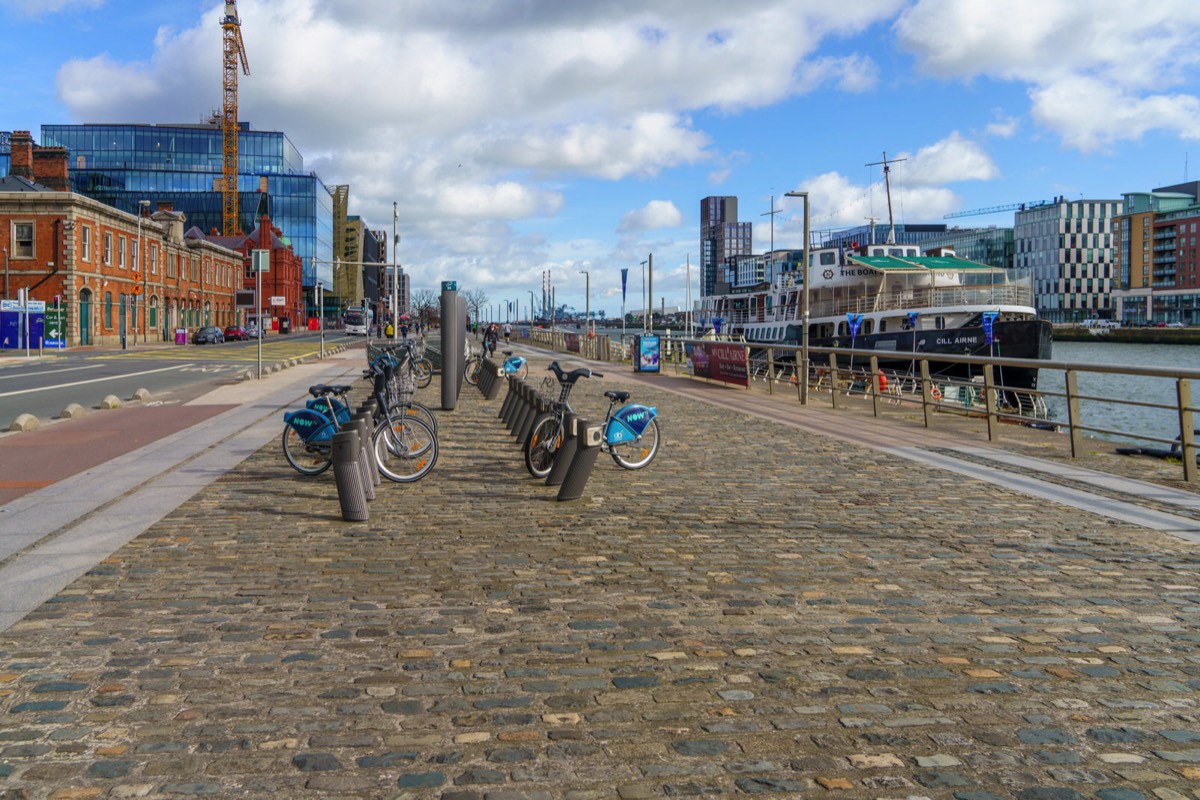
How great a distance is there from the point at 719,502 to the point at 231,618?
5.15m

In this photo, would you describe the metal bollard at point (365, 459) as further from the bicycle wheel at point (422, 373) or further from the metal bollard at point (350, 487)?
the bicycle wheel at point (422, 373)

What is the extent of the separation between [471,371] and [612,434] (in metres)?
18.1

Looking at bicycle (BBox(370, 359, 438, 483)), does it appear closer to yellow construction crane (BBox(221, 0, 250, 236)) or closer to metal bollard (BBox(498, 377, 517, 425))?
metal bollard (BBox(498, 377, 517, 425))

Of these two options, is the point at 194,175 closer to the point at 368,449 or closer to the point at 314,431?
the point at 314,431

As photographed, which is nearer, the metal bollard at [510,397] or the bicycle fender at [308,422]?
the bicycle fender at [308,422]

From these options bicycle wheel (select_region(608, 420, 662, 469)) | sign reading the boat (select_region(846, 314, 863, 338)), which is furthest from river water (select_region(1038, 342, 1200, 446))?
sign reading the boat (select_region(846, 314, 863, 338))

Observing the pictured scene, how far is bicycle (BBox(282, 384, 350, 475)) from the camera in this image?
10.7 metres

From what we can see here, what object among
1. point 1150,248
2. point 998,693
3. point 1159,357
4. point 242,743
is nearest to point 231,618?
point 242,743

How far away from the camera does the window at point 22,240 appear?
56.3 meters

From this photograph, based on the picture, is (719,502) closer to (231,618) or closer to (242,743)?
(231,618)

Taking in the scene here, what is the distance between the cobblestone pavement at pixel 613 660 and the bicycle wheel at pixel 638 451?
9.29 feet

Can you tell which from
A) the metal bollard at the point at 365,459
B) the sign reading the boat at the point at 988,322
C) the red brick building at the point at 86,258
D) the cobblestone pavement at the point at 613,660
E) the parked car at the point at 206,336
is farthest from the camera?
the parked car at the point at 206,336

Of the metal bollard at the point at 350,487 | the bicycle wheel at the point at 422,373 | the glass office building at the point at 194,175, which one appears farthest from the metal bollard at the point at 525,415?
the glass office building at the point at 194,175

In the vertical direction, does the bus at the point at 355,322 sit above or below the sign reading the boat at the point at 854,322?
above
